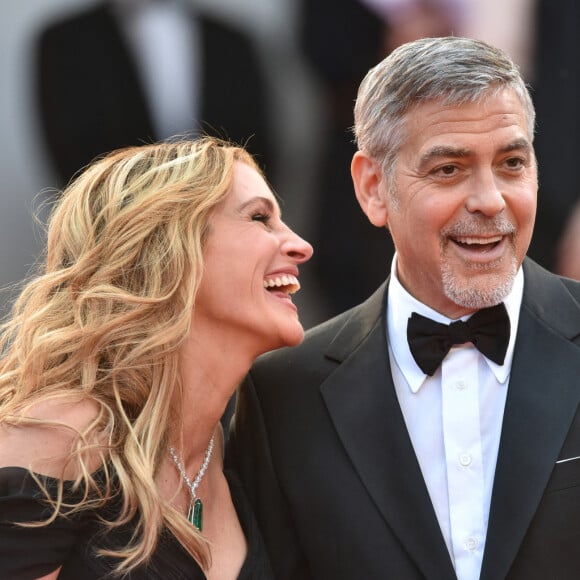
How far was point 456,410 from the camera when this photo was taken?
278 cm

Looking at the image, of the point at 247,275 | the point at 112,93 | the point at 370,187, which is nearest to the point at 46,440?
the point at 247,275

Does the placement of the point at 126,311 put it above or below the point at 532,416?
above

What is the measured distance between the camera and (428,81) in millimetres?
2789

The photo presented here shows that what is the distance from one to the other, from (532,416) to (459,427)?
190 millimetres

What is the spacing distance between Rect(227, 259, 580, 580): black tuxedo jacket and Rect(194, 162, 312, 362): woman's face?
7.1 inches

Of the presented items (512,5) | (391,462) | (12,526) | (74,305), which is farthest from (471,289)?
(512,5)

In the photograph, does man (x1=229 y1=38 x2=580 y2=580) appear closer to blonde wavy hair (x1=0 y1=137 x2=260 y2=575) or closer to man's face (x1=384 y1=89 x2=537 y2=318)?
man's face (x1=384 y1=89 x2=537 y2=318)

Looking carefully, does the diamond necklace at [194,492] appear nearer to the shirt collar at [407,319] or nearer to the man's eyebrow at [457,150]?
the shirt collar at [407,319]

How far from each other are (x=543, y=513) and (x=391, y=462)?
0.40 meters

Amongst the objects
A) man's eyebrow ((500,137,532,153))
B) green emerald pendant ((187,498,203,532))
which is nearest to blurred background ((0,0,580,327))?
man's eyebrow ((500,137,532,153))

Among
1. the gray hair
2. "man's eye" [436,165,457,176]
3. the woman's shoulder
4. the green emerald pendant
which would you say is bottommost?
the green emerald pendant

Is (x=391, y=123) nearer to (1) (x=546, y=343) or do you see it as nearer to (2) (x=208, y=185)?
(2) (x=208, y=185)

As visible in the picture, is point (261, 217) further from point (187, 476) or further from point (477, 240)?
point (187, 476)

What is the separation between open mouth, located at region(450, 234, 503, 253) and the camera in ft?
9.08
